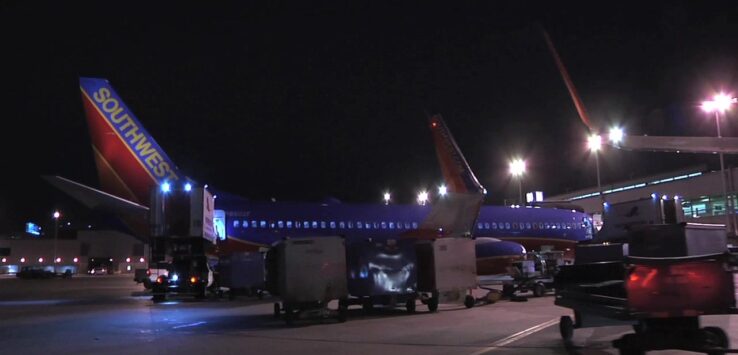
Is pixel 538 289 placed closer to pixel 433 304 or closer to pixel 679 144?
pixel 433 304

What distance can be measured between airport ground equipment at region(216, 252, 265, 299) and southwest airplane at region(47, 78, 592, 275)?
294cm

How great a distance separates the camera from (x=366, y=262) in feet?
61.1

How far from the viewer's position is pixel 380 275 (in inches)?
734

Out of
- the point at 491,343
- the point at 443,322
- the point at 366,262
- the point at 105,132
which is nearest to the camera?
the point at 491,343

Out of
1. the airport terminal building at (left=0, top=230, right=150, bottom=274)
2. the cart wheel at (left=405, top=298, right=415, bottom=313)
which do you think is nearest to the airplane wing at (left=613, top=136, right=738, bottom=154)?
the cart wheel at (left=405, top=298, right=415, bottom=313)

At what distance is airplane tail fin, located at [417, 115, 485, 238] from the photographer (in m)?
30.9

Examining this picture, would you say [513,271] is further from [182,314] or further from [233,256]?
[182,314]

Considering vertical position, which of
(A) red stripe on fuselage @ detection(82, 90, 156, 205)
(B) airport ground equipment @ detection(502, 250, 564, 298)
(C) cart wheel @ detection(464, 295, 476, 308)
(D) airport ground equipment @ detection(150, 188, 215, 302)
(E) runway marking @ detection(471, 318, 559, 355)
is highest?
(A) red stripe on fuselage @ detection(82, 90, 156, 205)

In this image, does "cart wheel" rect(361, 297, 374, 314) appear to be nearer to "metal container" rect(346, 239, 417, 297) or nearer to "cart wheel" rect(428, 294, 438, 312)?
"metal container" rect(346, 239, 417, 297)

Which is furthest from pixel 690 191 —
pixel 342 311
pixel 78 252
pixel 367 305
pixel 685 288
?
pixel 78 252

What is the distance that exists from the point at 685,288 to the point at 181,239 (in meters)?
21.7

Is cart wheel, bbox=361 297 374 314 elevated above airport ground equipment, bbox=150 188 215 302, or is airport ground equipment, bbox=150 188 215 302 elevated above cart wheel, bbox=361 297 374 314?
airport ground equipment, bbox=150 188 215 302

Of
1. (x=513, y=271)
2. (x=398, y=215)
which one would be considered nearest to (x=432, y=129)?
(x=398, y=215)

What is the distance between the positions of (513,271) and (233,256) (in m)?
12.1
